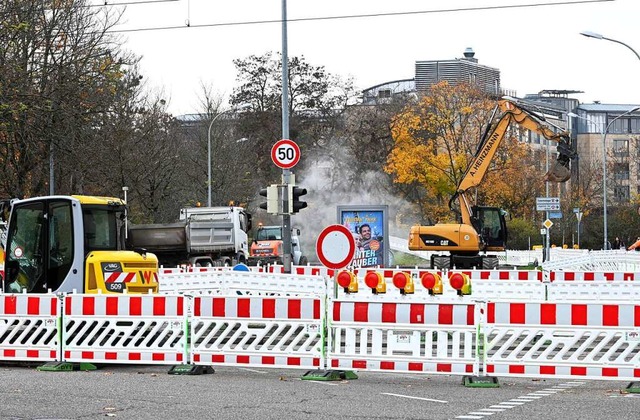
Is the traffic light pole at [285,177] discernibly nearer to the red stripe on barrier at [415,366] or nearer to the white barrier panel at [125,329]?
the white barrier panel at [125,329]

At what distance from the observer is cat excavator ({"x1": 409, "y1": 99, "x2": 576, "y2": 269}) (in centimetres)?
4181

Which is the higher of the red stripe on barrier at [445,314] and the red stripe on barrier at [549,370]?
the red stripe on barrier at [445,314]

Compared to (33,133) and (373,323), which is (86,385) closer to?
(373,323)

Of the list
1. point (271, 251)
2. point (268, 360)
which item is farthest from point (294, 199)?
point (271, 251)

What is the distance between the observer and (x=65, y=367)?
1669 centimetres

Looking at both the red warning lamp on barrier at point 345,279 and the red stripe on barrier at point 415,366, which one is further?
the red warning lamp on barrier at point 345,279

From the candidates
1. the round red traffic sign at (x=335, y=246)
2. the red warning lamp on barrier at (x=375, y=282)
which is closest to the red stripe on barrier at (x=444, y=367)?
the round red traffic sign at (x=335, y=246)

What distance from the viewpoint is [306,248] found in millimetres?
66625

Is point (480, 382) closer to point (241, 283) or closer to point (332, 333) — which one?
point (332, 333)

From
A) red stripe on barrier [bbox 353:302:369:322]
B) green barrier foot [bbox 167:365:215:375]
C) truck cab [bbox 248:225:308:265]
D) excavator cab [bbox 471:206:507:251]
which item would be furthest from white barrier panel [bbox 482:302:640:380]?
truck cab [bbox 248:225:308:265]

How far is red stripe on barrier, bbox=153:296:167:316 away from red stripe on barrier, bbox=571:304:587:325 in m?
5.30

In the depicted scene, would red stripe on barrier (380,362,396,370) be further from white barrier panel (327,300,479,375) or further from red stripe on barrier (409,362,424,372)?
red stripe on barrier (409,362,424,372)

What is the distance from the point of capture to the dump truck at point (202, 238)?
42812mm

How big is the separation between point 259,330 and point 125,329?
1.94 m
